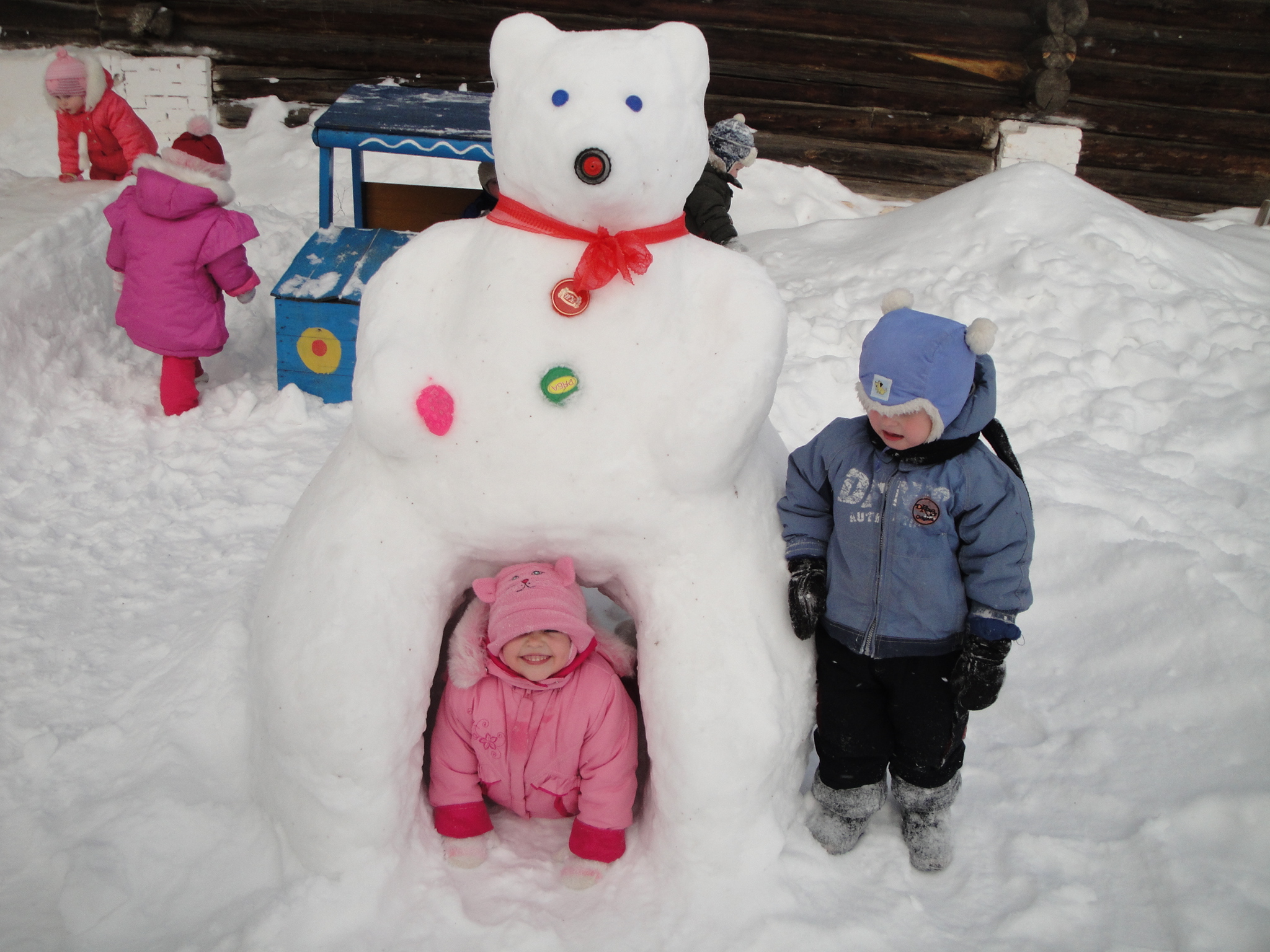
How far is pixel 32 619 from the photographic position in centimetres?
257

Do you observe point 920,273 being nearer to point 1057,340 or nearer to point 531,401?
point 1057,340

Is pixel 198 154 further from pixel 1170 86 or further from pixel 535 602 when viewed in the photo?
pixel 1170 86

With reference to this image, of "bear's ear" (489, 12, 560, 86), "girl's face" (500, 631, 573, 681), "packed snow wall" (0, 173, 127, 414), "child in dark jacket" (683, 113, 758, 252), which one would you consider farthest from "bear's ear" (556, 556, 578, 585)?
"child in dark jacket" (683, 113, 758, 252)

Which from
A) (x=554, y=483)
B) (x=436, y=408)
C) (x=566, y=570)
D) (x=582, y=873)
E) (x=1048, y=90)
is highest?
(x=1048, y=90)

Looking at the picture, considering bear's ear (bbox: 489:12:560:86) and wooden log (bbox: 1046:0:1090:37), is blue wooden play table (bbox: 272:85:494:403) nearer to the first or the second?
bear's ear (bbox: 489:12:560:86)

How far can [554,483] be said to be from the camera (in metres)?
1.83

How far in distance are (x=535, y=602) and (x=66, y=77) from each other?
15.3ft

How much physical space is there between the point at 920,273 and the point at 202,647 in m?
3.44

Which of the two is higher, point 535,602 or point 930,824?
point 535,602

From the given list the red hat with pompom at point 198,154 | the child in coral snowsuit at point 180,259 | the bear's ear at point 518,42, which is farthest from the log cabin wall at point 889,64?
the bear's ear at point 518,42

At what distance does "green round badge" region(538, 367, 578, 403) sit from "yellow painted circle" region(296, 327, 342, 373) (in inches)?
89.1

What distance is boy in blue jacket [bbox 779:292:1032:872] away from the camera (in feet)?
5.87

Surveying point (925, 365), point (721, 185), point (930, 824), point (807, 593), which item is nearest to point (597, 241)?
point (925, 365)

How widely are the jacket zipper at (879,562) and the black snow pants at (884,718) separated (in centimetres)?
6
